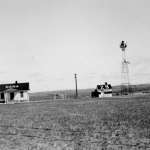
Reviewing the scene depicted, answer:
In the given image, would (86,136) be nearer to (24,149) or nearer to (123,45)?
(24,149)

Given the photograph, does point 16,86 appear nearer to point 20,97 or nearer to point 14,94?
point 14,94

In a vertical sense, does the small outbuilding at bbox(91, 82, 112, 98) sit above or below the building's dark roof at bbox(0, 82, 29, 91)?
below

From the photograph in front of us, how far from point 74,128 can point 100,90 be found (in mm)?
52085

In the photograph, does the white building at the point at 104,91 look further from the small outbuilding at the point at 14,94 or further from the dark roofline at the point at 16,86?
the small outbuilding at the point at 14,94

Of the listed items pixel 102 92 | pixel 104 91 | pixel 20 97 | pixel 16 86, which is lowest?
pixel 20 97

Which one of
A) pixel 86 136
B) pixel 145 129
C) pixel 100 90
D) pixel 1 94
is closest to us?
pixel 86 136

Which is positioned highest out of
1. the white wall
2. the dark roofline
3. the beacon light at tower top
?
the beacon light at tower top

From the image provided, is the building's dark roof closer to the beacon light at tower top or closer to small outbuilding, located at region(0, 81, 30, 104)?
small outbuilding, located at region(0, 81, 30, 104)

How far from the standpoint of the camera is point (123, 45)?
6219cm

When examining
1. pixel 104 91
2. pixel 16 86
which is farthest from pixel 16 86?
pixel 104 91

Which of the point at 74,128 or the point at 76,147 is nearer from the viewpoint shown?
the point at 76,147

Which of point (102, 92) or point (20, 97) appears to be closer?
point (20, 97)

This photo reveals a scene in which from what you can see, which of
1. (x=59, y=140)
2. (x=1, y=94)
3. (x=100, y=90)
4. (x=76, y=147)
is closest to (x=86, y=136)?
(x=59, y=140)

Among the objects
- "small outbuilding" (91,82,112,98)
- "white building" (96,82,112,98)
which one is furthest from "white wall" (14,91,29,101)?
"white building" (96,82,112,98)
